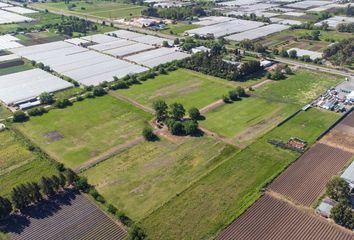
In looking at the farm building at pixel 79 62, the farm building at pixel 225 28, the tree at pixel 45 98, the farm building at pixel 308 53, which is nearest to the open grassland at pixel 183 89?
the farm building at pixel 79 62

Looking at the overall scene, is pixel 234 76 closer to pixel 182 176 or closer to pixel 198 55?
pixel 198 55

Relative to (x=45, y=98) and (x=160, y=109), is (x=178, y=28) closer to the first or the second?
(x=45, y=98)

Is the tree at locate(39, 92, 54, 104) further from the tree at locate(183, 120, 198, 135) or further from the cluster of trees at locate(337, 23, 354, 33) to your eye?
the cluster of trees at locate(337, 23, 354, 33)

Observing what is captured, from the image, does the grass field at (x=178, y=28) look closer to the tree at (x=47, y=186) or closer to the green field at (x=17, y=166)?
the green field at (x=17, y=166)

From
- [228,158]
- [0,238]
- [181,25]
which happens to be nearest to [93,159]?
[0,238]

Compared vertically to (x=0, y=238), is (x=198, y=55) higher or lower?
higher

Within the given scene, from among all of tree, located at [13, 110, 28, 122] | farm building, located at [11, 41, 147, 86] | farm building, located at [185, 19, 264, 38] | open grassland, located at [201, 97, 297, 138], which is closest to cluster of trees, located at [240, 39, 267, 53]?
farm building, located at [185, 19, 264, 38]

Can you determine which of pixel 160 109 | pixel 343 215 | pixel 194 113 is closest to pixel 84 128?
pixel 160 109
